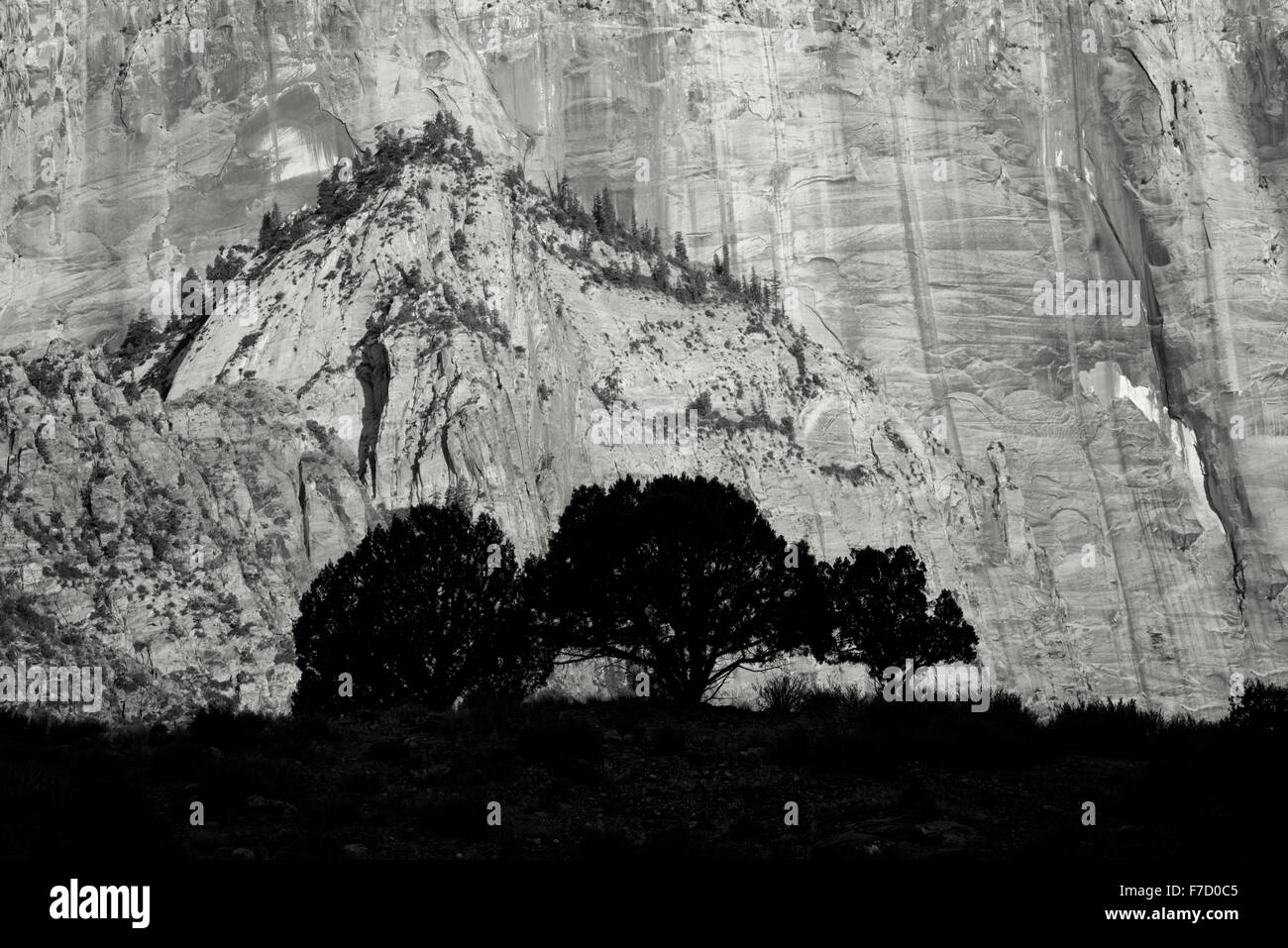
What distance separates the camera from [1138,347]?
98.9m

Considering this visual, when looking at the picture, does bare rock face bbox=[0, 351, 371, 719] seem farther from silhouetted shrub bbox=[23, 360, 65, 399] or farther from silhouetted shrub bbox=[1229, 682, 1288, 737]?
silhouetted shrub bbox=[1229, 682, 1288, 737]

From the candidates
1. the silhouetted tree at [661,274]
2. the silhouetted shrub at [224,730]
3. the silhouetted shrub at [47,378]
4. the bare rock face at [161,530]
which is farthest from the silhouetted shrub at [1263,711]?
the silhouetted tree at [661,274]

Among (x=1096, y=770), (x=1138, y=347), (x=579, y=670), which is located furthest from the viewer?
(x=1138, y=347)

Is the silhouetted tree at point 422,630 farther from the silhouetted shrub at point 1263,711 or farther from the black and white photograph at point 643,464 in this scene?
the silhouetted shrub at point 1263,711

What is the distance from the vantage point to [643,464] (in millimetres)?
73750

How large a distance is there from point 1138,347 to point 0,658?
7493cm

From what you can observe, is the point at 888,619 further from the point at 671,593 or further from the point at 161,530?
the point at 161,530

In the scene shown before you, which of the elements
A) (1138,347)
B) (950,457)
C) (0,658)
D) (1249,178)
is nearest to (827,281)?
(950,457)

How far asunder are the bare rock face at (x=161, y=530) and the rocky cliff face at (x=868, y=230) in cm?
1281

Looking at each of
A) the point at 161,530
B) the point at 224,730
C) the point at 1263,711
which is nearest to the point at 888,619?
the point at 1263,711

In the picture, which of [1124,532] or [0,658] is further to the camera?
[1124,532]
